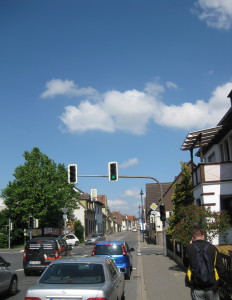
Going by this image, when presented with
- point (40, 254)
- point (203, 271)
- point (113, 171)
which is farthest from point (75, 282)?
point (113, 171)

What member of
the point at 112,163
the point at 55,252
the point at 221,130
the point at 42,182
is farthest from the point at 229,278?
the point at 42,182

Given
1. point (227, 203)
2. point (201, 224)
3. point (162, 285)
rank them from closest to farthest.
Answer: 1. point (162, 285)
2. point (201, 224)
3. point (227, 203)

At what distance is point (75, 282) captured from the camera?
6199 mm

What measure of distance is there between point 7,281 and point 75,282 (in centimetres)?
563

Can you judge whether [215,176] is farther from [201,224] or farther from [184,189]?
[184,189]

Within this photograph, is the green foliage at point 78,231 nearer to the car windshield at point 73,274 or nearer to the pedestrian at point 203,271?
the car windshield at point 73,274

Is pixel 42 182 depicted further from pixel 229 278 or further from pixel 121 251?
pixel 229 278

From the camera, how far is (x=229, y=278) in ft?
26.7

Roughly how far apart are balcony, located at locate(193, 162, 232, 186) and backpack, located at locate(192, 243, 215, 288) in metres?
13.2

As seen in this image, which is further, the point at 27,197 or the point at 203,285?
the point at 27,197

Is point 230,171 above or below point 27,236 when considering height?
above

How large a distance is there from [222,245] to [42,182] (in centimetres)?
3433

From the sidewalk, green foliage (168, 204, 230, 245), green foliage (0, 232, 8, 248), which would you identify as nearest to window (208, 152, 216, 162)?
the sidewalk

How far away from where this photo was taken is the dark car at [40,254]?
1611 centimetres
